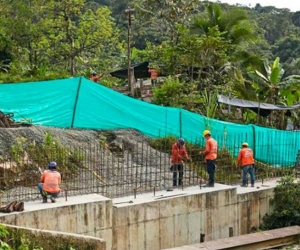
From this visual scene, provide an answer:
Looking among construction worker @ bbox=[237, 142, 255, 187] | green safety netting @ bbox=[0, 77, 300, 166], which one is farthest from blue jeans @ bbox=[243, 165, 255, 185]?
green safety netting @ bbox=[0, 77, 300, 166]

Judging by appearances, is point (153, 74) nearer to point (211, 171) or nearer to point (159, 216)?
point (211, 171)

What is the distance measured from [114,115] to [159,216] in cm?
525

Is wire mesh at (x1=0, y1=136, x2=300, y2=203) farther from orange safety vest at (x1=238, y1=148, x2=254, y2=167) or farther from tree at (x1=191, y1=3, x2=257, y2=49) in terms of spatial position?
tree at (x1=191, y1=3, x2=257, y2=49)

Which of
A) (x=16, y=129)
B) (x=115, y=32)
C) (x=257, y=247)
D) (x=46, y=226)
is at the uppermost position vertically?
(x=115, y=32)

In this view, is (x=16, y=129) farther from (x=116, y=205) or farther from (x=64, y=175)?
(x=116, y=205)

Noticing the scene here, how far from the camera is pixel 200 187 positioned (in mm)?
12375

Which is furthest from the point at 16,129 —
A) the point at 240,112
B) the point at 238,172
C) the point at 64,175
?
the point at 240,112

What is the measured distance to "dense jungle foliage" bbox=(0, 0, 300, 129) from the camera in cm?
2039

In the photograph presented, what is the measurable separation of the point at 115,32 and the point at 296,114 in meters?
9.83

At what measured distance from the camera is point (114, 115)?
15.7 metres

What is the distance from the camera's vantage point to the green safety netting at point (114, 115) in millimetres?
15219

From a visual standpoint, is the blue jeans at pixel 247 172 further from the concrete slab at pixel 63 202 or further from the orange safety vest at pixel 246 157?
the concrete slab at pixel 63 202

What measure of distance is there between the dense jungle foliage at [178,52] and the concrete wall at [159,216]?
559 centimetres

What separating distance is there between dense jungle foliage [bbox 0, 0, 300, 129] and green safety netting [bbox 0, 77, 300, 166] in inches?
80.0
